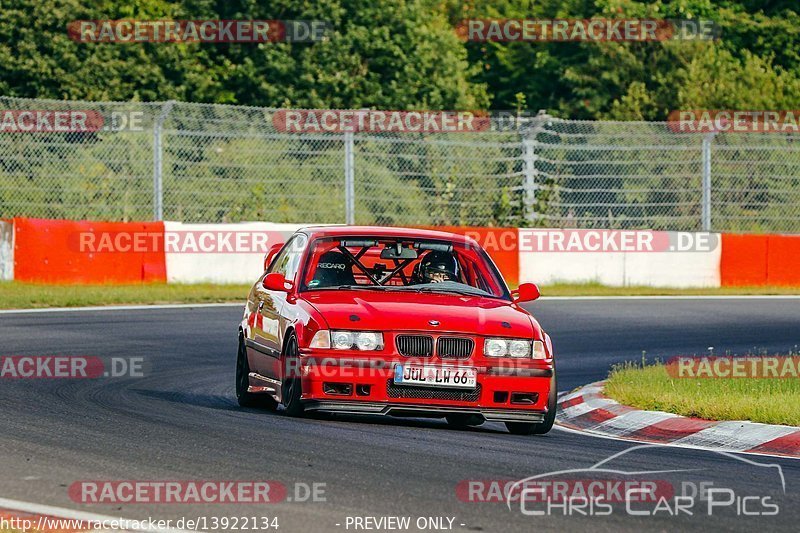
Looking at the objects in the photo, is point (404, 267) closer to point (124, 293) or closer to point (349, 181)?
point (124, 293)

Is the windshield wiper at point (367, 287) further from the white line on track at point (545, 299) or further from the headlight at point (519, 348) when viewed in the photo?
the white line on track at point (545, 299)

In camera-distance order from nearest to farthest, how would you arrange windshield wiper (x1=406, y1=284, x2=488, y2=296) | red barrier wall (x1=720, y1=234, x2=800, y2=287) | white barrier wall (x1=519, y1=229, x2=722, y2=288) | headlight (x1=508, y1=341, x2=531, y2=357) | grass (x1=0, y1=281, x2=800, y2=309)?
headlight (x1=508, y1=341, x2=531, y2=357), windshield wiper (x1=406, y1=284, x2=488, y2=296), grass (x1=0, y1=281, x2=800, y2=309), white barrier wall (x1=519, y1=229, x2=722, y2=288), red barrier wall (x1=720, y1=234, x2=800, y2=287)

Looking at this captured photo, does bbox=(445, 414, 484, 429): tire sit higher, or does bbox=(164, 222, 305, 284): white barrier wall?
bbox=(164, 222, 305, 284): white barrier wall

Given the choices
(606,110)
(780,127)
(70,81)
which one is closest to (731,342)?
(780,127)

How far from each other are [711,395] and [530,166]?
1492 centimetres

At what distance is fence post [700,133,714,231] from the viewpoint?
26.7 metres

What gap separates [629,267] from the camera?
86.3 ft

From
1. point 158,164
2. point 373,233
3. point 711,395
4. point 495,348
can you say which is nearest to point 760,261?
point 158,164

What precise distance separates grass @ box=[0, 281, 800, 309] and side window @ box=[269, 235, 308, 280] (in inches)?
365

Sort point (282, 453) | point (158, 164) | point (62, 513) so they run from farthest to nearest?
point (158, 164) → point (282, 453) → point (62, 513)

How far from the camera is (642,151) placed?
87.8 feet

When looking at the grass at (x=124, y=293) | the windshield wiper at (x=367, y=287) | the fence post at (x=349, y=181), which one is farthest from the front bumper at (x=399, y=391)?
the fence post at (x=349, y=181)

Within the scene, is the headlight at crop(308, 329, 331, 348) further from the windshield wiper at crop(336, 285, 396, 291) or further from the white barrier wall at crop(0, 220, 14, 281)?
the white barrier wall at crop(0, 220, 14, 281)

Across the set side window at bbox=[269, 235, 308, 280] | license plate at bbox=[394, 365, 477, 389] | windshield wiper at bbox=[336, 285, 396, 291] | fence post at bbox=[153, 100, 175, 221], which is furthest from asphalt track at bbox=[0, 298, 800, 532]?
fence post at bbox=[153, 100, 175, 221]
